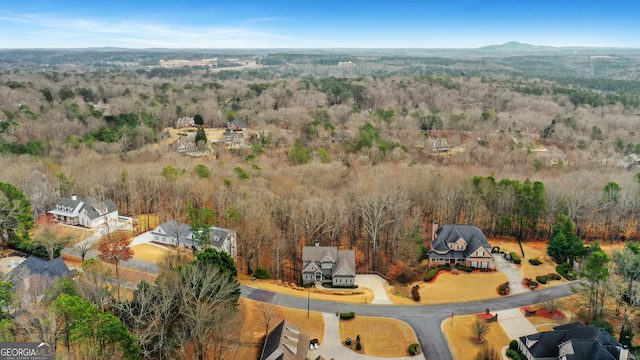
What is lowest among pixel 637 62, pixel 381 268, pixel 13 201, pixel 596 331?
pixel 381 268

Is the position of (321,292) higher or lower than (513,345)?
lower

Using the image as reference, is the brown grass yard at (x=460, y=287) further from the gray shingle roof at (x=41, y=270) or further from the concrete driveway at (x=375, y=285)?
the gray shingle roof at (x=41, y=270)

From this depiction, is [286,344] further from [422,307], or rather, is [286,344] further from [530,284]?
[530,284]

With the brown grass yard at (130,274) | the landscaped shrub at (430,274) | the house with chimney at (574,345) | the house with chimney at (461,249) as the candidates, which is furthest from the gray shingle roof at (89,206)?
the house with chimney at (574,345)

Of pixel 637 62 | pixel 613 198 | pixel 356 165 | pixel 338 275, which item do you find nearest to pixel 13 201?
pixel 338 275

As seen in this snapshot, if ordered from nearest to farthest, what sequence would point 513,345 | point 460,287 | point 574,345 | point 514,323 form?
point 574,345
point 513,345
point 514,323
point 460,287

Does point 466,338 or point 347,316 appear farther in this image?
point 347,316

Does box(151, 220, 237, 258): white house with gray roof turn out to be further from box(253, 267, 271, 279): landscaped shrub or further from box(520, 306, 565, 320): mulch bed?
box(520, 306, 565, 320): mulch bed

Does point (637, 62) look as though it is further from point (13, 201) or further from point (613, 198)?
point (13, 201)

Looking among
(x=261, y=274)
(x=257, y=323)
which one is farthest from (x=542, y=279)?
Result: (x=257, y=323)
